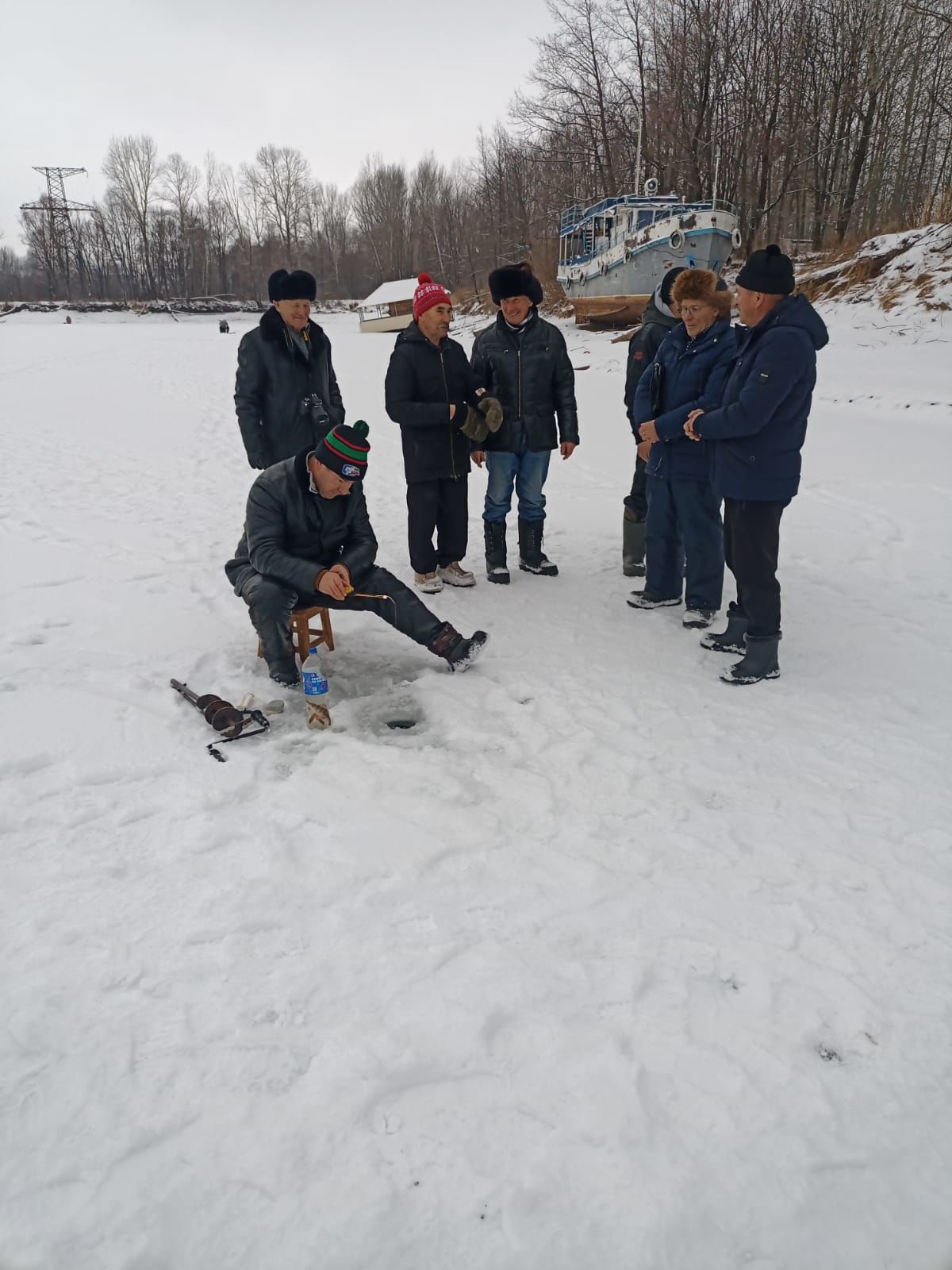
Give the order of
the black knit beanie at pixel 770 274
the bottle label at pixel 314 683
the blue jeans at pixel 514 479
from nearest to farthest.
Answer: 1. the black knit beanie at pixel 770 274
2. the bottle label at pixel 314 683
3. the blue jeans at pixel 514 479

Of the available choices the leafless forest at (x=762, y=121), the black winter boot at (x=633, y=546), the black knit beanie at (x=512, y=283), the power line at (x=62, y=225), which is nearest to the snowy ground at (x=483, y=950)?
the black winter boot at (x=633, y=546)

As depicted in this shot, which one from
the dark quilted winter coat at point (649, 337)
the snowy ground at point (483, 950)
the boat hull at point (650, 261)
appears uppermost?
the boat hull at point (650, 261)

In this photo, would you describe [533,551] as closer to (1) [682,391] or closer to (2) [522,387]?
(2) [522,387]

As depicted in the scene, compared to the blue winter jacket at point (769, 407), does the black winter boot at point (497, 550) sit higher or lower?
lower

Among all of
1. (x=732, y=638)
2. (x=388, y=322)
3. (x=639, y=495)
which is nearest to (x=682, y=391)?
(x=639, y=495)

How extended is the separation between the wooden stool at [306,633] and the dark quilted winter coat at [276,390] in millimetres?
1193

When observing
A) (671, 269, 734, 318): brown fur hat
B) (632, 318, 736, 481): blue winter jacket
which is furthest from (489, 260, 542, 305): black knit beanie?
(671, 269, 734, 318): brown fur hat

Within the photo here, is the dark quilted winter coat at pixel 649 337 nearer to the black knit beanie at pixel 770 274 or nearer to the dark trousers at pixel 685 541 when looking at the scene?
the dark trousers at pixel 685 541

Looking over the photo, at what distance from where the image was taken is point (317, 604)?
384 centimetres

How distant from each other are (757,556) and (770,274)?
4.22ft

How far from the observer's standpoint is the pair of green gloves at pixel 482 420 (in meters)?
4.87

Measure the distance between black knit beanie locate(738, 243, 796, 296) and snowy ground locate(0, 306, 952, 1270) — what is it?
1.86m

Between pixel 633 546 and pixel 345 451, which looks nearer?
pixel 345 451

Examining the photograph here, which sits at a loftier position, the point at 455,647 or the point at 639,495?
the point at 639,495
